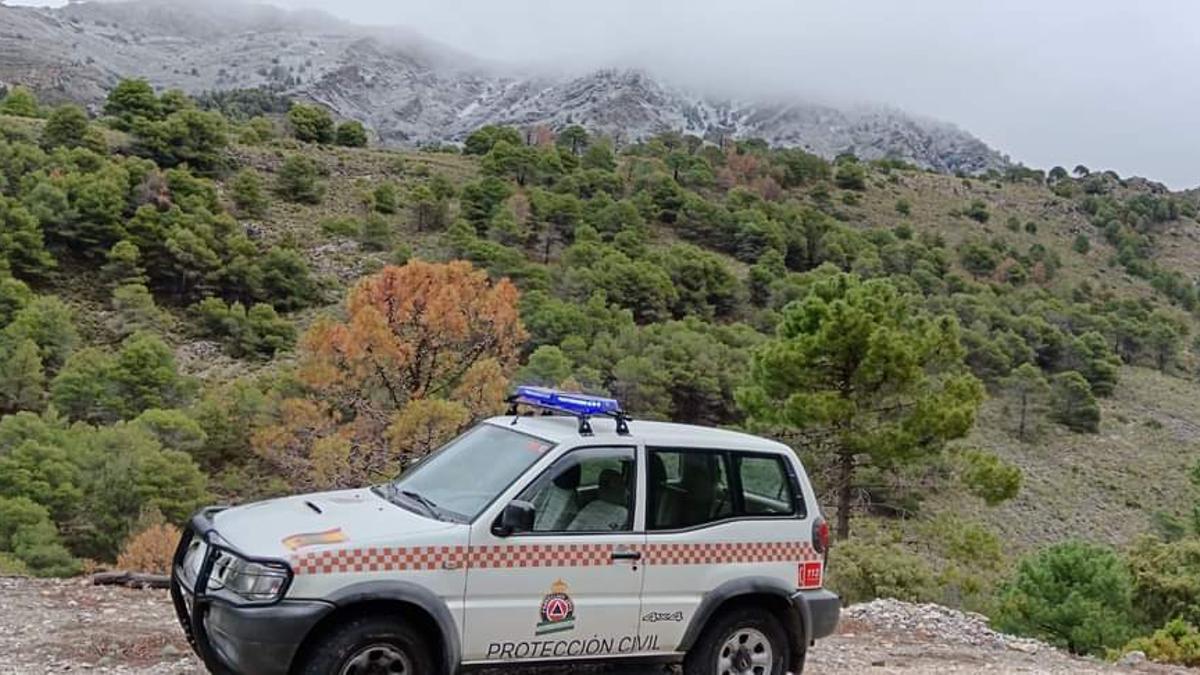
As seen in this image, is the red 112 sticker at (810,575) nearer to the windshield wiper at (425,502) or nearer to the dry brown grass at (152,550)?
the windshield wiper at (425,502)

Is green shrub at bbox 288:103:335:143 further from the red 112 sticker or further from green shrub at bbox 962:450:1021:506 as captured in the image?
the red 112 sticker

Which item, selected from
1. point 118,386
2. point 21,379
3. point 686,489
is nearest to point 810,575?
point 686,489

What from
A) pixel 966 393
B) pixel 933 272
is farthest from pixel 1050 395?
pixel 966 393

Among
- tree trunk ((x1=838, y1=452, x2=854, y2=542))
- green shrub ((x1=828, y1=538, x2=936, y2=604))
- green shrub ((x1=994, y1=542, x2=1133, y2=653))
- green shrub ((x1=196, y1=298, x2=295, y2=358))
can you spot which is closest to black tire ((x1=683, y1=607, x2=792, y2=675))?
green shrub ((x1=994, y1=542, x2=1133, y2=653))

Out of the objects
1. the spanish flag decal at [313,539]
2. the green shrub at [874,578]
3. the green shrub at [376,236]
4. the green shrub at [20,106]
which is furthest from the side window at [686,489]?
the green shrub at [20,106]

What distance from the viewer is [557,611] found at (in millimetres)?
5266

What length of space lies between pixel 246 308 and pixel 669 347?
68.4 ft

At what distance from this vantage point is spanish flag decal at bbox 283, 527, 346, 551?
187 inches

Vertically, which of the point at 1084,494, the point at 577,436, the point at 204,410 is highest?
the point at 577,436

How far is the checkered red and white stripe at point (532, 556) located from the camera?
4.77m

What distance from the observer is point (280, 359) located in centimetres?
3850

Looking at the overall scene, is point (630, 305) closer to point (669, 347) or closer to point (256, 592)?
point (669, 347)

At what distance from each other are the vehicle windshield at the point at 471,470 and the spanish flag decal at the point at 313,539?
597mm

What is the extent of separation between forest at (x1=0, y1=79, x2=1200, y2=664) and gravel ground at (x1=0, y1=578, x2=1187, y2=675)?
3.10 m
